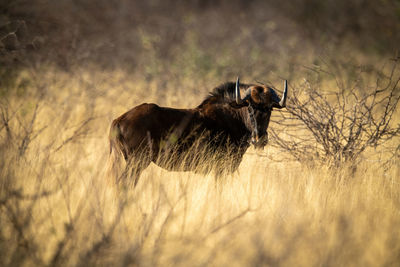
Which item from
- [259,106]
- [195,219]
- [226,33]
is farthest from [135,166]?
[226,33]

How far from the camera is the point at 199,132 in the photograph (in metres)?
4.82

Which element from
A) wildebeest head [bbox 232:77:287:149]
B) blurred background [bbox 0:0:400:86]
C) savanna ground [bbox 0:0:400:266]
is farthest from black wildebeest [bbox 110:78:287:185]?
blurred background [bbox 0:0:400:86]

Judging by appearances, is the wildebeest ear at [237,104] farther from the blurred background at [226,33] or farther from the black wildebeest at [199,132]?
the blurred background at [226,33]

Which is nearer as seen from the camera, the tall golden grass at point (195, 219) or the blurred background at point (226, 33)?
the tall golden grass at point (195, 219)

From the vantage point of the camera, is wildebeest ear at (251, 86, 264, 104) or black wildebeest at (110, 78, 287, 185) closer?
black wildebeest at (110, 78, 287, 185)

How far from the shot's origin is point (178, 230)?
314 cm

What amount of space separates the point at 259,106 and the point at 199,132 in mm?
850

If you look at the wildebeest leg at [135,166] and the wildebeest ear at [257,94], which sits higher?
the wildebeest ear at [257,94]

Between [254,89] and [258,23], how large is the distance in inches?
718

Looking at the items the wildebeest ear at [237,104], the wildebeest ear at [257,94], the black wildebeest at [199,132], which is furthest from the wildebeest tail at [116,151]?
the wildebeest ear at [257,94]

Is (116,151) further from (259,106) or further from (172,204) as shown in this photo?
(259,106)

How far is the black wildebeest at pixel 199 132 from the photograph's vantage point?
4324mm

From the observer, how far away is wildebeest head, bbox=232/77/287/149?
496cm

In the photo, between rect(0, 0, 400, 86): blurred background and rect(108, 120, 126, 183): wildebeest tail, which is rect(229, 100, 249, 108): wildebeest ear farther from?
rect(0, 0, 400, 86): blurred background
